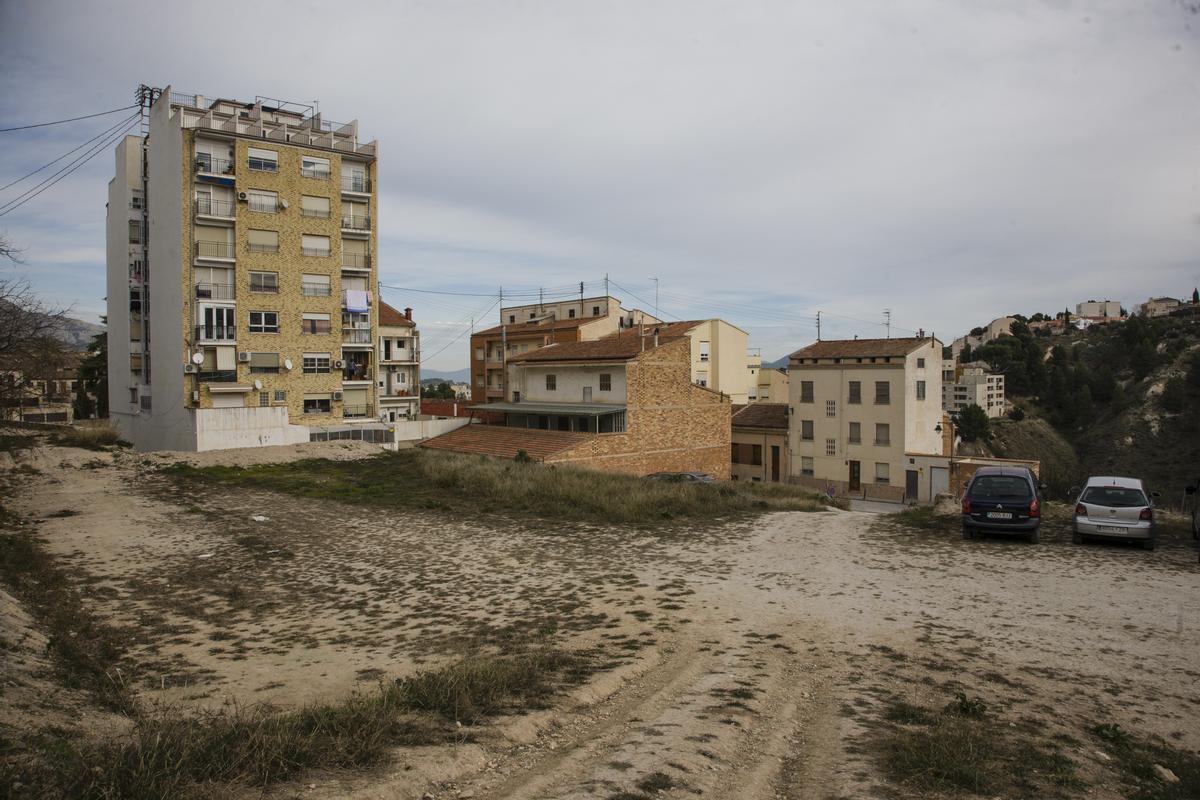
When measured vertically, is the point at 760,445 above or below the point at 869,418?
below

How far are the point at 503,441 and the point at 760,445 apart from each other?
2214 centimetres

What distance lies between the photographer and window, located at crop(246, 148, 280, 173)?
40.4m

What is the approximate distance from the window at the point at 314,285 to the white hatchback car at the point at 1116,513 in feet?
130

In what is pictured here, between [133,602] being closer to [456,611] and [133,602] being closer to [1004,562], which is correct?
[456,611]

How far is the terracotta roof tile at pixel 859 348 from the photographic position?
47562mm

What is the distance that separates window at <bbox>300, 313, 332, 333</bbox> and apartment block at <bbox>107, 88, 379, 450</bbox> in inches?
3.2

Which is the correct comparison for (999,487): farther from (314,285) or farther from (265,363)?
(314,285)

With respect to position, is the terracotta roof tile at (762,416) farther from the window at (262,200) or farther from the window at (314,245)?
the window at (262,200)

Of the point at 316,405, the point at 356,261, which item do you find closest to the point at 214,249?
the point at 356,261

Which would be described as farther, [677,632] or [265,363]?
[265,363]

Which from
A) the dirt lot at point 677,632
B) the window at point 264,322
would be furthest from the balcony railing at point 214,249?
the dirt lot at point 677,632

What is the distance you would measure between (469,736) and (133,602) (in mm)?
9059

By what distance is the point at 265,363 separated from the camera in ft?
135

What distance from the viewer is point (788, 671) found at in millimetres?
8391
